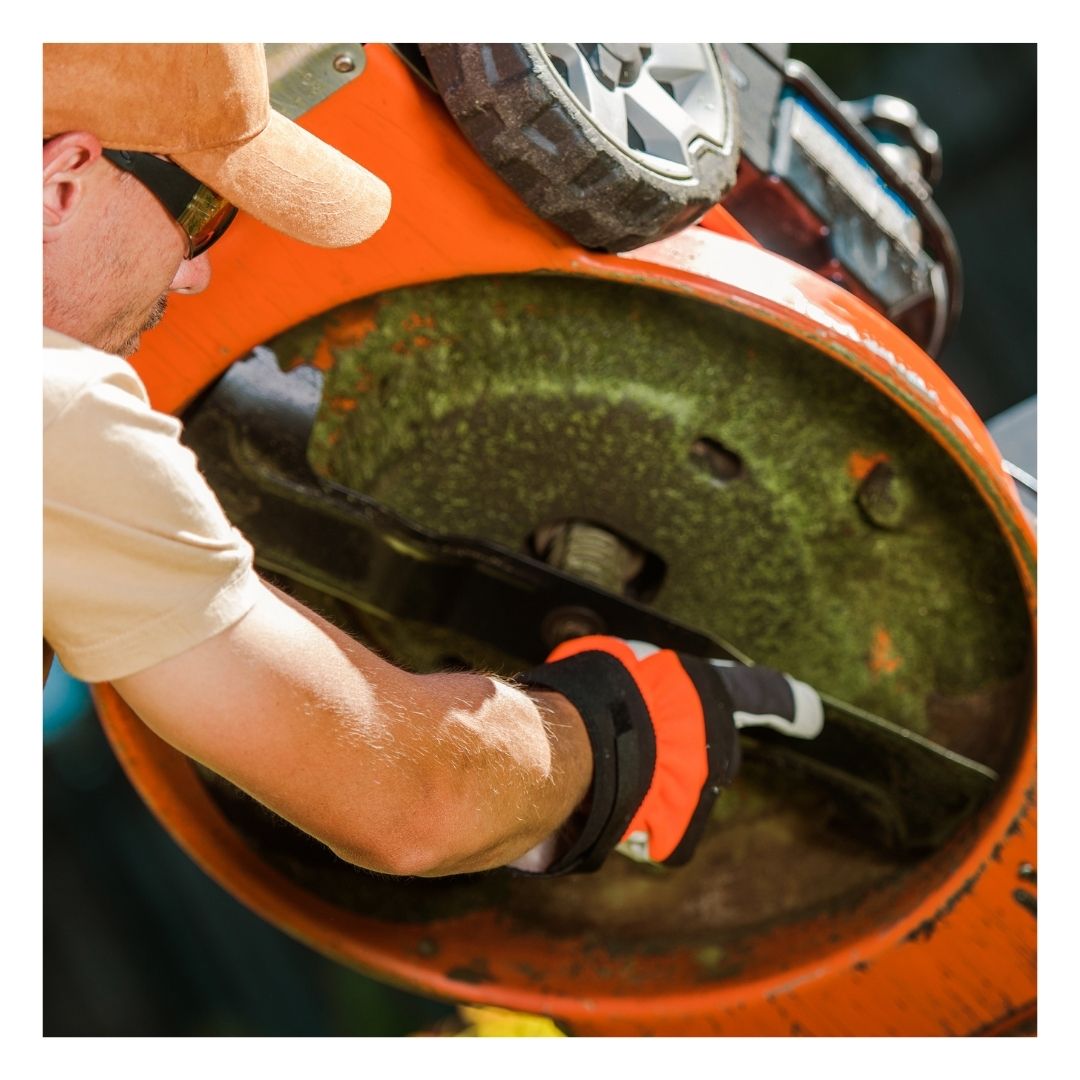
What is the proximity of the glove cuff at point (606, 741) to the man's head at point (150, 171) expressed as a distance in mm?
374

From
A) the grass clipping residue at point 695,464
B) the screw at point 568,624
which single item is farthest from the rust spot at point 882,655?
the screw at point 568,624

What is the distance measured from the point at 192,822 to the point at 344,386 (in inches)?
17.5

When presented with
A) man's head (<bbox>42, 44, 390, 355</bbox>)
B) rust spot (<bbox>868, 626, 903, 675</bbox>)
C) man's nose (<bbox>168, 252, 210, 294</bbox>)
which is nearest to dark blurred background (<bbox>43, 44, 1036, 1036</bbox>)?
rust spot (<bbox>868, 626, 903, 675</bbox>)

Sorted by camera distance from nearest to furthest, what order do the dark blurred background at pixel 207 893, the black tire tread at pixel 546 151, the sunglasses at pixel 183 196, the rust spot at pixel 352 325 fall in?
1. the sunglasses at pixel 183 196
2. the black tire tread at pixel 546 151
3. the rust spot at pixel 352 325
4. the dark blurred background at pixel 207 893

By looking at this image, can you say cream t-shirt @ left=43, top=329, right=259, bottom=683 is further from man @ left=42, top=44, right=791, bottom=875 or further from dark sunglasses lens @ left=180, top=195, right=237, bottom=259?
dark sunglasses lens @ left=180, top=195, right=237, bottom=259

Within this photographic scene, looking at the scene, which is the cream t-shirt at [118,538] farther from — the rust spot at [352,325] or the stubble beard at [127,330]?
the rust spot at [352,325]

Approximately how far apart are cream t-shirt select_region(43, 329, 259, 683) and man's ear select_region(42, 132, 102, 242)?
0.13m

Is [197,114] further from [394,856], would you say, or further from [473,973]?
[473,973]

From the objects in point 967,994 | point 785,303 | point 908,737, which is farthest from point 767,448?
point 967,994

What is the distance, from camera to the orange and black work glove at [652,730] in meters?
0.92

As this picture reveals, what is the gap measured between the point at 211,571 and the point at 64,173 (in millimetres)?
265

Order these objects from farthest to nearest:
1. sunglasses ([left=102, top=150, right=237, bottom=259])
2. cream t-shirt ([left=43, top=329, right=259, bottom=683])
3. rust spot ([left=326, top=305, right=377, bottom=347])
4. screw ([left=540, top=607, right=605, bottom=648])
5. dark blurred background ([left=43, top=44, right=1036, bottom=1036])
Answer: dark blurred background ([left=43, top=44, right=1036, bottom=1036]) → screw ([left=540, top=607, right=605, bottom=648]) → rust spot ([left=326, top=305, right=377, bottom=347]) → sunglasses ([left=102, top=150, right=237, bottom=259]) → cream t-shirt ([left=43, top=329, right=259, bottom=683])

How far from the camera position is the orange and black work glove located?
3.02 ft

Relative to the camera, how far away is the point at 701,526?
1.14 meters
